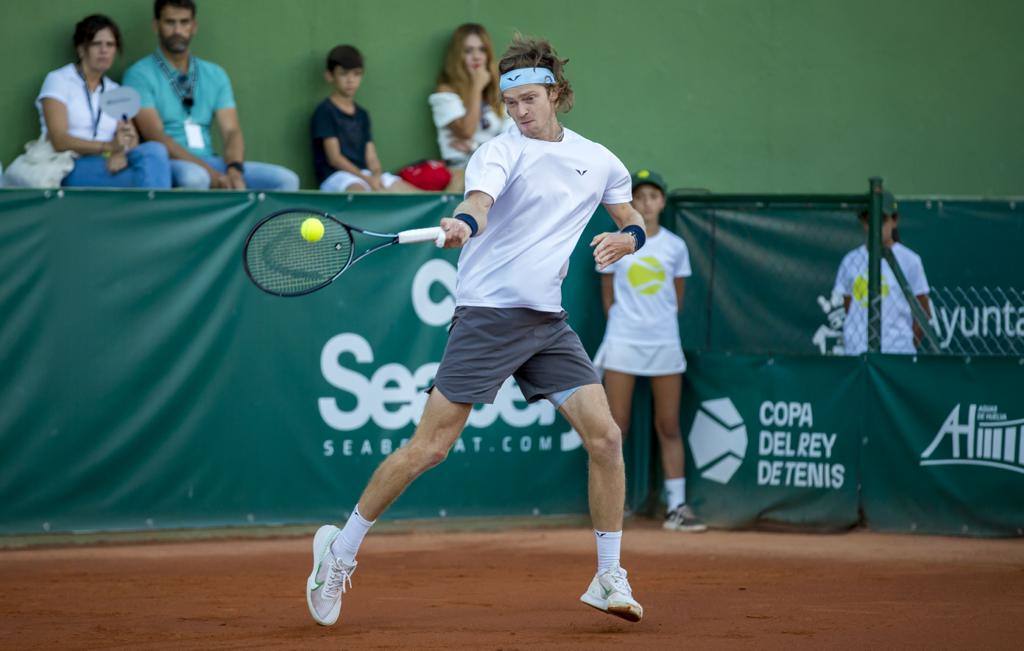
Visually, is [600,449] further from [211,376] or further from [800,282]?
[800,282]

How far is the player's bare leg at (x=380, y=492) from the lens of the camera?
5363 mm

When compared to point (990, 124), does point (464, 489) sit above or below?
below

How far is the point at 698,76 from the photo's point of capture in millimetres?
11148

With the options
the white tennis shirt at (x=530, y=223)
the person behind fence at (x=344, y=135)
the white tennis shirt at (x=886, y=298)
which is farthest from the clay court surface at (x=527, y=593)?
the person behind fence at (x=344, y=135)

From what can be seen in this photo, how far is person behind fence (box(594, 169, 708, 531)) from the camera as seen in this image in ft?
28.8

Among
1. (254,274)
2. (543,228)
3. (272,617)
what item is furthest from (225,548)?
(543,228)

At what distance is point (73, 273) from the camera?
7.86m

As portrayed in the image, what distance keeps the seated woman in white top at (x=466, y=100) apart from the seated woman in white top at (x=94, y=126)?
2.27m

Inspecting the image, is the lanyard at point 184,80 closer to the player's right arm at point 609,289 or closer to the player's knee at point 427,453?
the player's right arm at point 609,289

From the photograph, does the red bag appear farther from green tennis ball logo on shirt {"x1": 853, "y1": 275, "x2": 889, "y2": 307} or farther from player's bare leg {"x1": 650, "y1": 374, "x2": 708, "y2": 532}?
green tennis ball logo on shirt {"x1": 853, "y1": 275, "x2": 889, "y2": 307}

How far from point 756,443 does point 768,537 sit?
0.60 meters

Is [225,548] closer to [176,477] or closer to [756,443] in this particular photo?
[176,477]

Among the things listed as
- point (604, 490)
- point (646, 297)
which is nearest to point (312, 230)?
point (604, 490)

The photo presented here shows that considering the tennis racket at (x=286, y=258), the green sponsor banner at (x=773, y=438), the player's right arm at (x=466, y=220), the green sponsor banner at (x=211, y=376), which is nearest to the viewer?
the player's right arm at (x=466, y=220)
